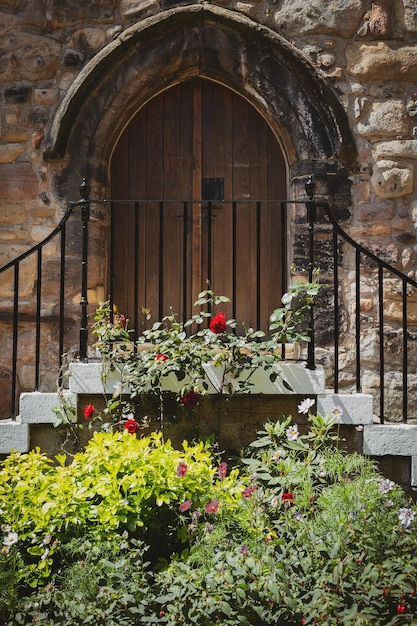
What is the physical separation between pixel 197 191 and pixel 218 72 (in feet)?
2.92

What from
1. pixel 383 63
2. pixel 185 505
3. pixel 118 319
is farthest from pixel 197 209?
pixel 185 505

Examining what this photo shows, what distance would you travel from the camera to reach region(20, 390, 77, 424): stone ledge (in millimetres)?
→ 3695

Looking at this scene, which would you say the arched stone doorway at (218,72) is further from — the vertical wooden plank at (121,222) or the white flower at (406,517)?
the white flower at (406,517)

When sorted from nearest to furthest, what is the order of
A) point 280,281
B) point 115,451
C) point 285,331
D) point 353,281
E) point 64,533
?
point 64,533 → point 115,451 → point 285,331 → point 353,281 → point 280,281

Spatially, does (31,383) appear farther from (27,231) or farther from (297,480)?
(297,480)

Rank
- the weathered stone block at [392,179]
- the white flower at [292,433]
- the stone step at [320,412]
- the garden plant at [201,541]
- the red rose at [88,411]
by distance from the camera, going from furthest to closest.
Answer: the weathered stone block at [392,179]
the stone step at [320,412]
the red rose at [88,411]
the white flower at [292,433]
the garden plant at [201,541]

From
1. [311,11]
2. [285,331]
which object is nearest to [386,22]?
[311,11]

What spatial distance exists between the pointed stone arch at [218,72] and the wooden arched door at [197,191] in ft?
0.79

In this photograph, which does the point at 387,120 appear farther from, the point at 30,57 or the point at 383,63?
the point at 30,57

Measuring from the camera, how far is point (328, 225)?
4.95 metres

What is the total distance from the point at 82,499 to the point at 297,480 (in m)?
0.94

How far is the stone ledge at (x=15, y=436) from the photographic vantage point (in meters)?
3.69

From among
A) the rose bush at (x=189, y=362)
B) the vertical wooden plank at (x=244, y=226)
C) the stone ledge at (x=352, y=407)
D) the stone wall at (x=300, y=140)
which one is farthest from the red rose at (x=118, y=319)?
the vertical wooden plank at (x=244, y=226)

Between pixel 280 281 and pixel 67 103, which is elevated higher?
pixel 67 103
